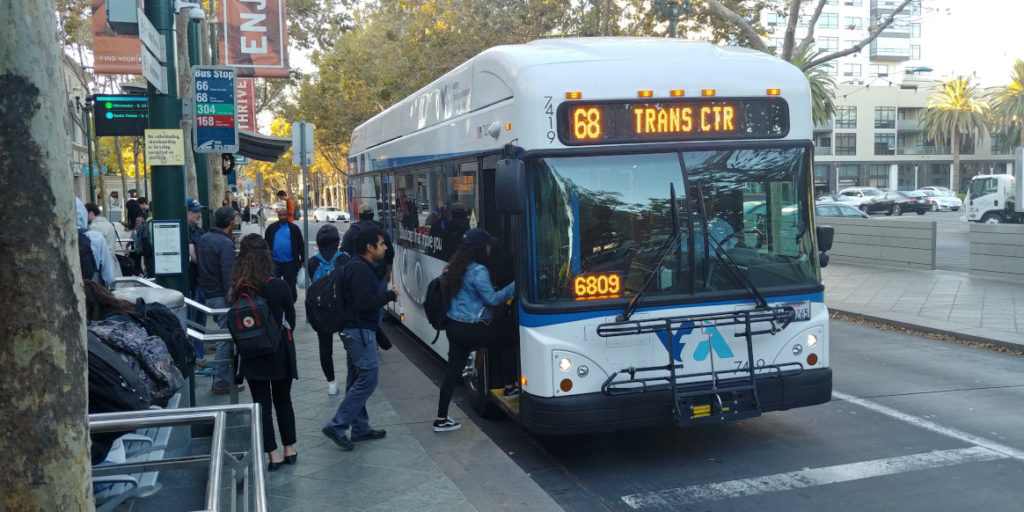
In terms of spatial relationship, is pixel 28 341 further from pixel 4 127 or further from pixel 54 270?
pixel 4 127

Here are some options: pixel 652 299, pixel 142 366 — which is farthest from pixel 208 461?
pixel 652 299

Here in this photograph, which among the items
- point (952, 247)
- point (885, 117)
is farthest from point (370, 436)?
point (885, 117)

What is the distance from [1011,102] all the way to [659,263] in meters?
71.0

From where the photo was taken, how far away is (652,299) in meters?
6.39

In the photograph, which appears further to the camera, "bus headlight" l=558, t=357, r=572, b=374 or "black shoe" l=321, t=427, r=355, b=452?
"black shoe" l=321, t=427, r=355, b=452

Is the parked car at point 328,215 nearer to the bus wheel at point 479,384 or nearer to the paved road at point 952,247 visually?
the paved road at point 952,247

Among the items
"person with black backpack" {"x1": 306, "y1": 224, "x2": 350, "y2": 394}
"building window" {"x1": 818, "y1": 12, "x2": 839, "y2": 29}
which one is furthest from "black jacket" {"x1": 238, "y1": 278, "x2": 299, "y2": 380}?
"building window" {"x1": 818, "y1": 12, "x2": 839, "y2": 29}

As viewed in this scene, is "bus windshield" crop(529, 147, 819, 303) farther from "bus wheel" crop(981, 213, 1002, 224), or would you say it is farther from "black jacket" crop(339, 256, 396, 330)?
"bus wheel" crop(981, 213, 1002, 224)

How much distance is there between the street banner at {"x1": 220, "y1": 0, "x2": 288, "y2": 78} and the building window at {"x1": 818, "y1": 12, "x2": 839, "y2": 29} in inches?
3092

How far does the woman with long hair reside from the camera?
6230mm

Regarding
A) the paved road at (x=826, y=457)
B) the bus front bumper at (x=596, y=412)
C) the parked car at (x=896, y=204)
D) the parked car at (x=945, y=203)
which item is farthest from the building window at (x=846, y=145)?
the bus front bumper at (x=596, y=412)

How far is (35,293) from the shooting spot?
2.30 m

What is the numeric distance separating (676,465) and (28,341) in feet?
17.3

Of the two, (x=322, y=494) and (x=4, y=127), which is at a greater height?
(x=4, y=127)
